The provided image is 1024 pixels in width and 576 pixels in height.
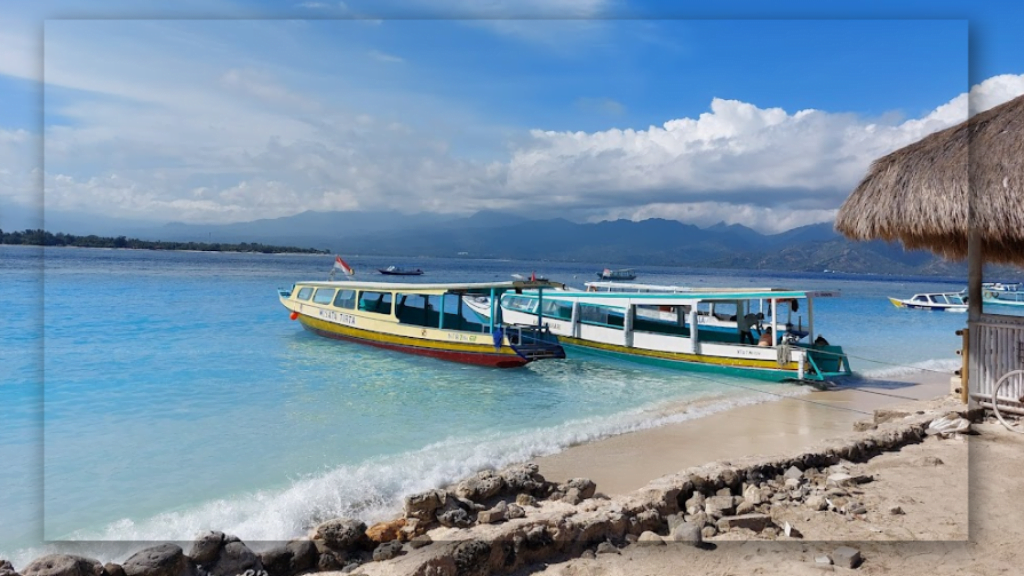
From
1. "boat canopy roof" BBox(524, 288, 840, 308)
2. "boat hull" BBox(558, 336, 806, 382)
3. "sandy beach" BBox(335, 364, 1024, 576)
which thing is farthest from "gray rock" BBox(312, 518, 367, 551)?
"boat canopy roof" BBox(524, 288, 840, 308)

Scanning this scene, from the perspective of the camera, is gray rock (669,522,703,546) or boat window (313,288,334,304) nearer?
gray rock (669,522,703,546)

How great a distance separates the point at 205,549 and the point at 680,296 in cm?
1389

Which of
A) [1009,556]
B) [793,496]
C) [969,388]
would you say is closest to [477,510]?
[793,496]

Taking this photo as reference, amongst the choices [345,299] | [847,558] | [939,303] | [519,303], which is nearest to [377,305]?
[345,299]

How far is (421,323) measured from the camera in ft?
64.7

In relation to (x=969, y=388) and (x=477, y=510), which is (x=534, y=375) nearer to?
(x=969, y=388)

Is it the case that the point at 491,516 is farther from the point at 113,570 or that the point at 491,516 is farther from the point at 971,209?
the point at 971,209

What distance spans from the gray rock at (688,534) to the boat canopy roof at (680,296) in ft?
36.5

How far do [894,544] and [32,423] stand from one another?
11.3 m

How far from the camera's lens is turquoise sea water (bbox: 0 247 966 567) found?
20.8 ft

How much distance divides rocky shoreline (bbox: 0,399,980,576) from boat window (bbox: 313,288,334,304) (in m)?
15.8

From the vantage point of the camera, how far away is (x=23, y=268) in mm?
47188

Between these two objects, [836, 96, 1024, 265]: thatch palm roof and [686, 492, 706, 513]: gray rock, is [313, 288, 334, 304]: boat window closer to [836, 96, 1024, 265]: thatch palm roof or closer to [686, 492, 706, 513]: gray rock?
[836, 96, 1024, 265]: thatch palm roof

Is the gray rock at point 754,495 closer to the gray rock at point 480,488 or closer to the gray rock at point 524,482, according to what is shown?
the gray rock at point 524,482
